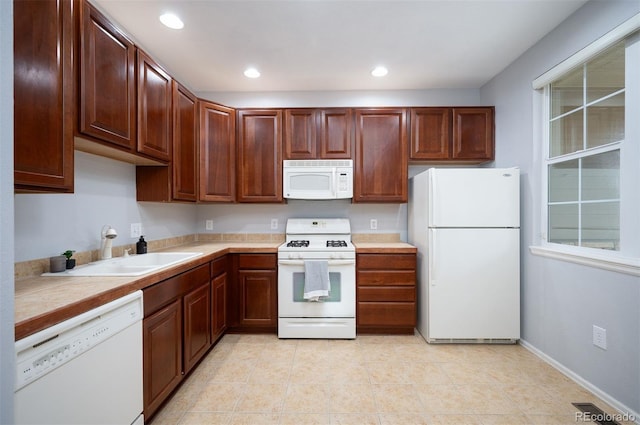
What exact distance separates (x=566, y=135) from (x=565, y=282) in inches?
45.3

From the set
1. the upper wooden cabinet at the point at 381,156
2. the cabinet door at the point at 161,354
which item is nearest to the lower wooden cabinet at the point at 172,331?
the cabinet door at the point at 161,354

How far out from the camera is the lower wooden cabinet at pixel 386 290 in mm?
2756

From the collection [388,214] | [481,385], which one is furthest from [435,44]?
[481,385]

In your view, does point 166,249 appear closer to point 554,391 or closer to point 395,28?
point 395,28

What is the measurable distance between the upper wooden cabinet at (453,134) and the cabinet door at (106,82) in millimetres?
2545

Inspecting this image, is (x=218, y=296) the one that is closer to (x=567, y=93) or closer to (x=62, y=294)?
(x=62, y=294)

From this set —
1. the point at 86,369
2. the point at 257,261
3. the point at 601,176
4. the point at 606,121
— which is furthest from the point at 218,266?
the point at 606,121

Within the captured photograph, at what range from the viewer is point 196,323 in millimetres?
2102

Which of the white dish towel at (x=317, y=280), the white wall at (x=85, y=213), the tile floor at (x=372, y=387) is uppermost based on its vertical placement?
the white wall at (x=85, y=213)

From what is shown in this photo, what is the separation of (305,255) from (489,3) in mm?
2405

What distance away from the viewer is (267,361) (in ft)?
7.61

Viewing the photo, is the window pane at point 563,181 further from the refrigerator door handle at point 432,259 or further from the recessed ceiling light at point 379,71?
the recessed ceiling light at point 379,71

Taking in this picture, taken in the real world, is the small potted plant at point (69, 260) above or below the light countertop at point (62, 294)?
above

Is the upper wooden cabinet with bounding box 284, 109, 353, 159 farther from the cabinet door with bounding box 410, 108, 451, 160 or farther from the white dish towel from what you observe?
the white dish towel
